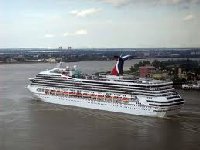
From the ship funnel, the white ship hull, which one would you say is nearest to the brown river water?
the white ship hull

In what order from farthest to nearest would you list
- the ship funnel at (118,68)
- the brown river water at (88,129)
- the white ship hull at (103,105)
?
the ship funnel at (118,68) → the white ship hull at (103,105) → the brown river water at (88,129)

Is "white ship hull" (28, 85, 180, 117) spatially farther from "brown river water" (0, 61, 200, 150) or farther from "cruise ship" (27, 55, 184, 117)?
"brown river water" (0, 61, 200, 150)

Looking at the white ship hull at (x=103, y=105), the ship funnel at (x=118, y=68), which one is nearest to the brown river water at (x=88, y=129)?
the white ship hull at (x=103, y=105)

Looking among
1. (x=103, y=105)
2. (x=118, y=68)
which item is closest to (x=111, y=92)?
(x=103, y=105)

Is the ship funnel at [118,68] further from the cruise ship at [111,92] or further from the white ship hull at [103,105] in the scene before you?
the white ship hull at [103,105]

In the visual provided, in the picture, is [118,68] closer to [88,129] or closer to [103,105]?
[103,105]

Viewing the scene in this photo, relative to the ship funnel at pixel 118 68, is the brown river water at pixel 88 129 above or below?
below
